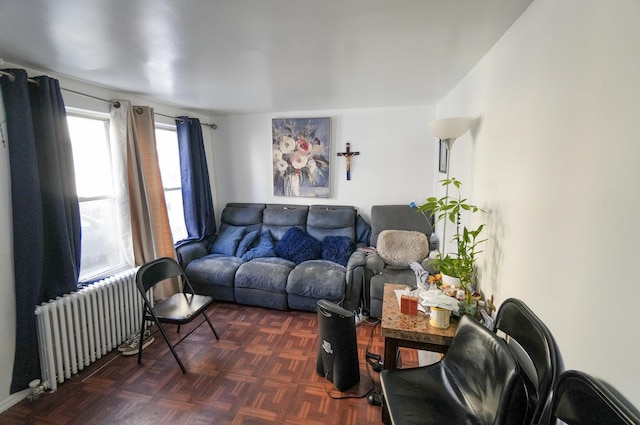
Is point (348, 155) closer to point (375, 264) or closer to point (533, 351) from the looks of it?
point (375, 264)

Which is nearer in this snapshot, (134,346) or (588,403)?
(588,403)

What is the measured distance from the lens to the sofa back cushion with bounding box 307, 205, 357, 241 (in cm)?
355

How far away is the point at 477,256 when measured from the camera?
6.12 ft

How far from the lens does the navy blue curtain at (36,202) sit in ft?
5.97

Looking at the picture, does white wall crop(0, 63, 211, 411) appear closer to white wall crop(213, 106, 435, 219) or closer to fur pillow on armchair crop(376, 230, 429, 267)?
white wall crop(213, 106, 435, 219)

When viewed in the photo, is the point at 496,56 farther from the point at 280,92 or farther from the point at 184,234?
the point at 184,234

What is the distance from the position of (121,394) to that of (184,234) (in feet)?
6.62

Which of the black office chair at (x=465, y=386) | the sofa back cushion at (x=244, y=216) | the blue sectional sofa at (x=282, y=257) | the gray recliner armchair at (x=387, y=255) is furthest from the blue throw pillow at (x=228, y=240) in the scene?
the black office chair at (x=465, y=386)

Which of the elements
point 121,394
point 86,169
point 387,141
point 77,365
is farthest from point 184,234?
point 387,141

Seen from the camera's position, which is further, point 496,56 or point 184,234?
point 184,234

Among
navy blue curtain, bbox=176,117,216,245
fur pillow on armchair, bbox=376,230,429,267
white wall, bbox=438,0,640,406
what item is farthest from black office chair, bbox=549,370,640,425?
navy blue curtain, bbox=176,117,216,245

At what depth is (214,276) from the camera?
311 cm

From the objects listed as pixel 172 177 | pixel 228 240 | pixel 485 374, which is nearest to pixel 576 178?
pixel 485 374

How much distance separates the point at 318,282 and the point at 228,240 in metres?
1.46
